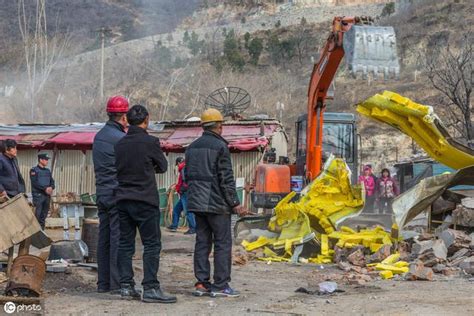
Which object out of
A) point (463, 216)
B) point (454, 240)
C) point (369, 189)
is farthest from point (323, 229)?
point (369, 189)

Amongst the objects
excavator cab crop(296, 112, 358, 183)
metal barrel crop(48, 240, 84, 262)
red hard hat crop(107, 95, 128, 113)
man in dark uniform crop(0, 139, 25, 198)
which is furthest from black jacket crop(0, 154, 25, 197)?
excavator cab crop(296, 112, 358, 183)

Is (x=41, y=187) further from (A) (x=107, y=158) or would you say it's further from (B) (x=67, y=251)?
(A) (x=107, y=158)

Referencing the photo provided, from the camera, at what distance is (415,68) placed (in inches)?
2515

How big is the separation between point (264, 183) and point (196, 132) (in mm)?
9947

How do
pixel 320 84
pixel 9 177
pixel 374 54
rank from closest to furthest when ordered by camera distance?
pixel 9 177 → pixel 374 54 → pixel 320 84

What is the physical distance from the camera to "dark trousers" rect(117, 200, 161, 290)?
752 centimetres

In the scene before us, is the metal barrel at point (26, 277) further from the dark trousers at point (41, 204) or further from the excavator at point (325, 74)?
the dark trousers at point (41, 204)

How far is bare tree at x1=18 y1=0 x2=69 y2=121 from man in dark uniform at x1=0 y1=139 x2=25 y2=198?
135ft

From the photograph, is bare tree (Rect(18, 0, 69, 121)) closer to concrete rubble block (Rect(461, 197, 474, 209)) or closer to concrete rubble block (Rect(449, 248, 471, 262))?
concrete rubble block (Rect(461, 197, 474, 209))

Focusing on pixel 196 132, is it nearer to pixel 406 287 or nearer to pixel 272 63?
pixel 406 287

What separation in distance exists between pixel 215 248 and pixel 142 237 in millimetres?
805

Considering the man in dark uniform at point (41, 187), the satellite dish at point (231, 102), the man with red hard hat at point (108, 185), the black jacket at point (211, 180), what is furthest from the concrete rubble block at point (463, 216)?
the satellite dish at point (231, 102)

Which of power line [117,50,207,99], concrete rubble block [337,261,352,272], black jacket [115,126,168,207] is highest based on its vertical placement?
power line [117,50,207,99]

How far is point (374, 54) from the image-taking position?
12828 millimetres
